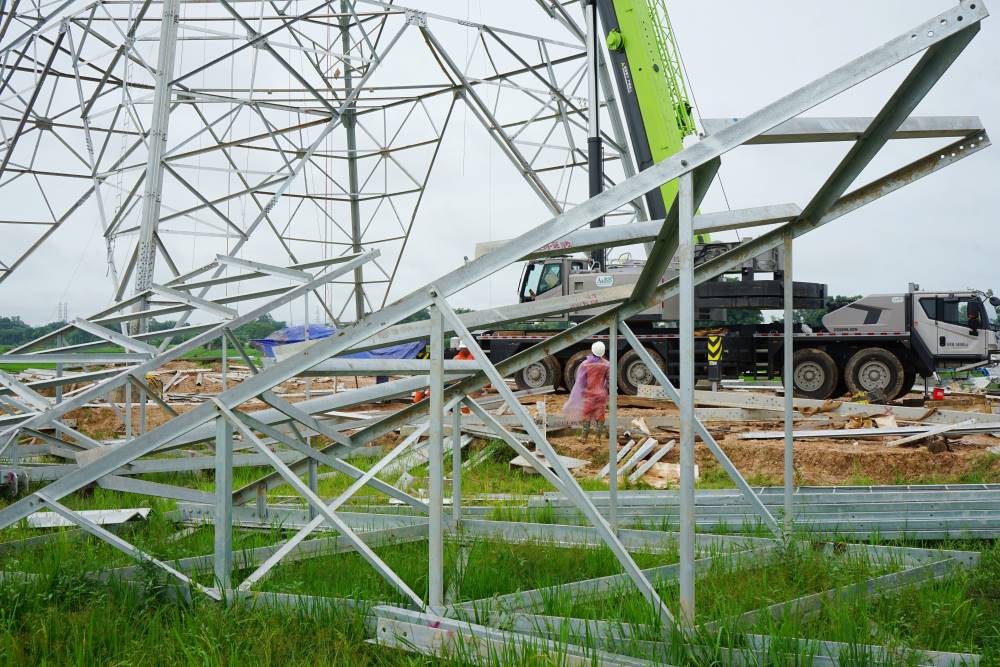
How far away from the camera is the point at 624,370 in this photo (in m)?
16.3

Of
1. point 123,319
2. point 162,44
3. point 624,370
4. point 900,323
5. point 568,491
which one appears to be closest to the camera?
point 568,491

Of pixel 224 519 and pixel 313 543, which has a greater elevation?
pixel 224 519

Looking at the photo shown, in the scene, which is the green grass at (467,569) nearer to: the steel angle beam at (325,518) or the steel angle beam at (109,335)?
the steel angle beam at (325,518)

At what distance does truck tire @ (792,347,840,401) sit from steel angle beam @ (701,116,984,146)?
39.5 ft

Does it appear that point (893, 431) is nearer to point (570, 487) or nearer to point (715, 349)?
point (715, 349)

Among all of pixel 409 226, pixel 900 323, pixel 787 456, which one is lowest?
pixel 787 456

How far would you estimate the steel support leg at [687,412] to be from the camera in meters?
3.38

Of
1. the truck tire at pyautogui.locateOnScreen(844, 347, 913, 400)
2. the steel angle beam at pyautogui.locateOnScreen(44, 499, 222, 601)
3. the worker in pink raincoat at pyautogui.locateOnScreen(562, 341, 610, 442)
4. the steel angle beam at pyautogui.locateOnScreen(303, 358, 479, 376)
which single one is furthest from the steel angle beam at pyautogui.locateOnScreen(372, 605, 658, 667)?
the truck tire at pyautogui.locateOnScreen(844, 347, 913, 400)

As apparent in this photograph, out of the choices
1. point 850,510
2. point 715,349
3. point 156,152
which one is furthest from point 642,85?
point 850,510

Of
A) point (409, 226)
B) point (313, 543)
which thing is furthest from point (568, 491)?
point (409, 226)

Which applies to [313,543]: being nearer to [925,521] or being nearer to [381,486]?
[381,486]

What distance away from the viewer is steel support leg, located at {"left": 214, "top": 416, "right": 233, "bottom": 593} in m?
4.12

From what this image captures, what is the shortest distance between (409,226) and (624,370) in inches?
205

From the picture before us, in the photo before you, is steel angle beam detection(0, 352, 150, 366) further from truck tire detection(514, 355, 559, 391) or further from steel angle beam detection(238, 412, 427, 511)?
truck tire detection(514, 355, 559, 391)
